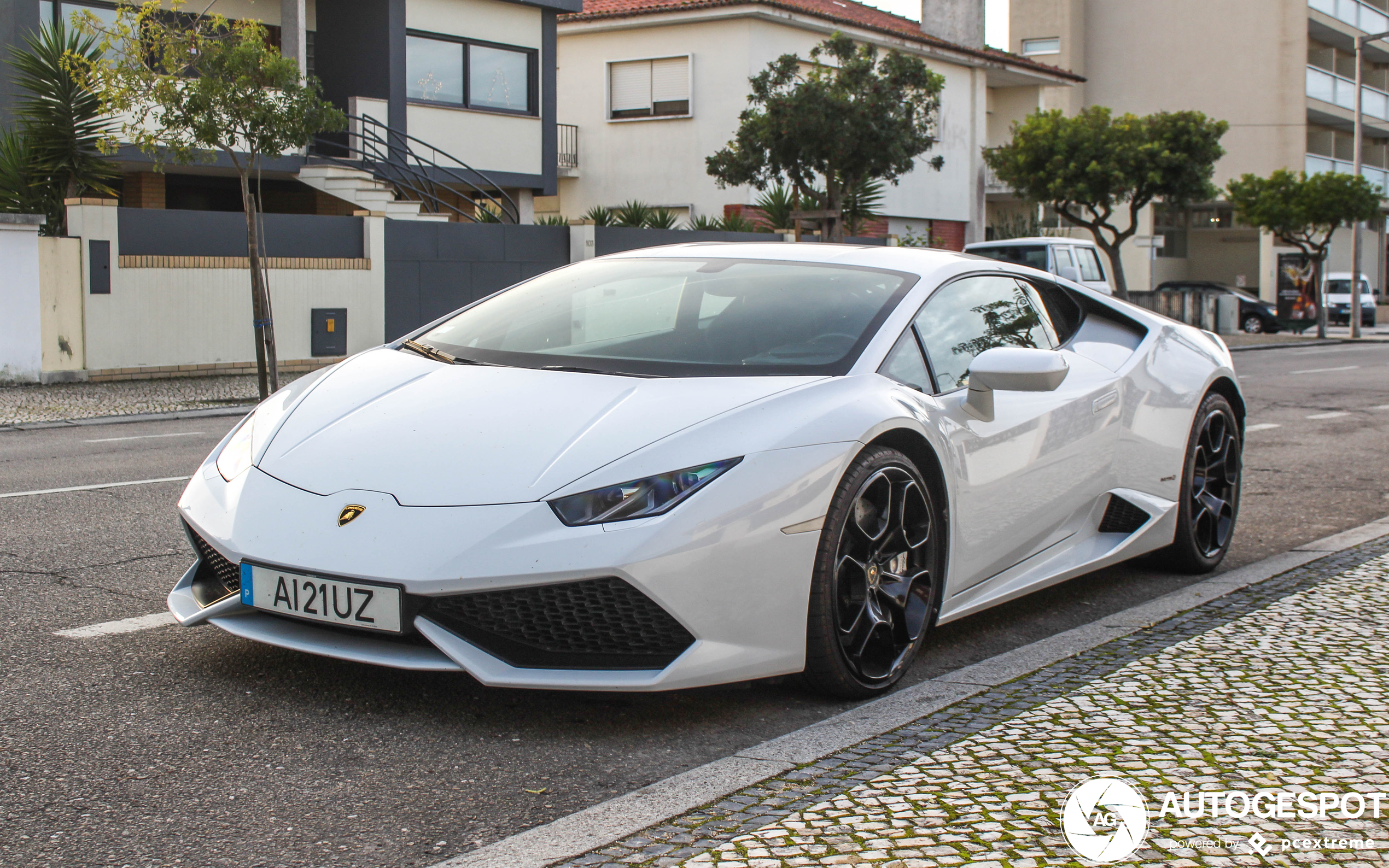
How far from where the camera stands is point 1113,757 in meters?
3.25

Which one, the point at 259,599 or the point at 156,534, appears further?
the point at 156,534

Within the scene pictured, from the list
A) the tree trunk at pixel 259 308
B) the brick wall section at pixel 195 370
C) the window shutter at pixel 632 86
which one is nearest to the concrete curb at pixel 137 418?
the tree trunk at pixel 259 308

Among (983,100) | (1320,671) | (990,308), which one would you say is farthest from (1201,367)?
(983,100)

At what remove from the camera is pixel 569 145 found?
107ft

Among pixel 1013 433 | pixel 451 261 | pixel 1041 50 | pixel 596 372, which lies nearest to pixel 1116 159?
pixel 451 261

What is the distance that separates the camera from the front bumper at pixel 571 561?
3281mm

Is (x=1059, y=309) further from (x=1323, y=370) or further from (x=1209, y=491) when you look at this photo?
(x=1323, y=370)

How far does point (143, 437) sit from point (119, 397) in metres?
3.86

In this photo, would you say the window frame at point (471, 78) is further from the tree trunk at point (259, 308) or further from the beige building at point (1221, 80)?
the beige building at point (1221, 80)

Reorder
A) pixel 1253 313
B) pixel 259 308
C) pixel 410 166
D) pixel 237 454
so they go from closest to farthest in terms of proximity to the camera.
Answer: pixel 237 454 → pixel 259 308 → pixel 410 166 → pixel 1253 313

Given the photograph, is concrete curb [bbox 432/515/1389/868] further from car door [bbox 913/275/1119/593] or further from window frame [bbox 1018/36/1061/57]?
window frame [bbox 1018/36/1061/57]

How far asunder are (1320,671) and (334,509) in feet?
9.31

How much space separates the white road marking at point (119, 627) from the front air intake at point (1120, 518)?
10.7ft

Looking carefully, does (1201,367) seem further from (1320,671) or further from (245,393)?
(245,393)
